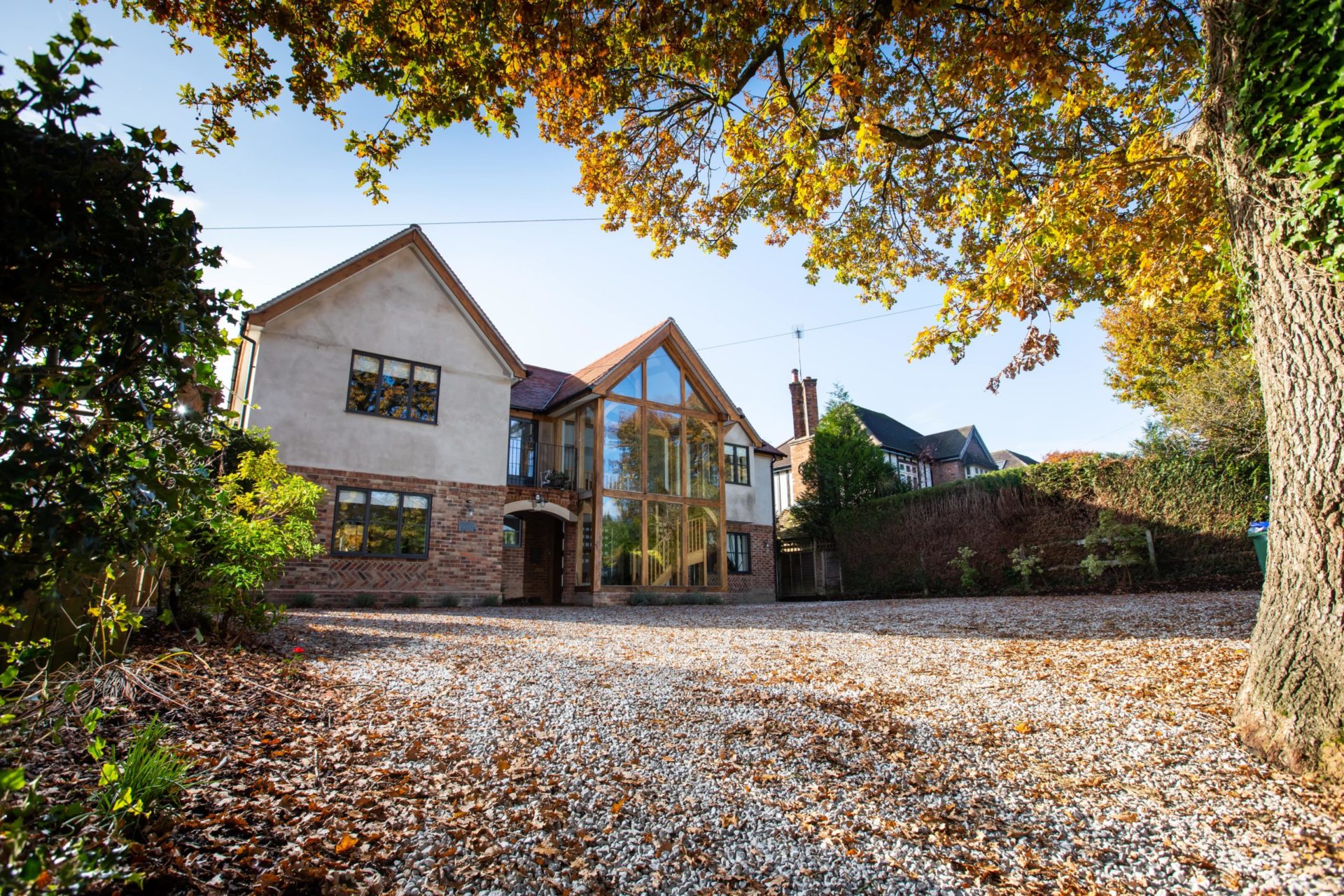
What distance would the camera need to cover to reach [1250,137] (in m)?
3.55

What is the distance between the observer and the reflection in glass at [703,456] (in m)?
17.3

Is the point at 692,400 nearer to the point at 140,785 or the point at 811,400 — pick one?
the point at 811,400

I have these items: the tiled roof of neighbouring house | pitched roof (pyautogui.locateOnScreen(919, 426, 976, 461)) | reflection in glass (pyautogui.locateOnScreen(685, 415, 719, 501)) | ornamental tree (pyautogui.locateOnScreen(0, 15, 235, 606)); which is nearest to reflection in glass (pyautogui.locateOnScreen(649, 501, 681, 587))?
reflection in glass (pyautogui.locateOnScreen(685, 415, 719, 501))

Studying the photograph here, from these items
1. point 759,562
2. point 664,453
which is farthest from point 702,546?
point 759,562

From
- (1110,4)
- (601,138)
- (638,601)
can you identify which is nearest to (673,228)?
(601,138)

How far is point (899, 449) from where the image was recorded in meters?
32.6

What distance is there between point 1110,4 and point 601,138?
516 centimetres

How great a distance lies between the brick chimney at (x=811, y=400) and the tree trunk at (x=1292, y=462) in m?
23.2

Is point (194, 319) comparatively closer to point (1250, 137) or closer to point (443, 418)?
point (1250, 137)

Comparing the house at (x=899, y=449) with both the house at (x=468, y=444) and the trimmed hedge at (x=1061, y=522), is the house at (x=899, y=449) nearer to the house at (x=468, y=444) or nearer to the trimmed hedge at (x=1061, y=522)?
the trimmed hedge at (x=1061, y=522)

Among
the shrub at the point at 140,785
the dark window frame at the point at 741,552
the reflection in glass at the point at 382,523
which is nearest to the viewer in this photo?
the shrub at the point at 140,785

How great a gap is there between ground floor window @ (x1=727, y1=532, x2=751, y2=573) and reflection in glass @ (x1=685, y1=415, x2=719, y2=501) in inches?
113

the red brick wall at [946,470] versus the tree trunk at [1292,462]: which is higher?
the red brick wall at [946,470]

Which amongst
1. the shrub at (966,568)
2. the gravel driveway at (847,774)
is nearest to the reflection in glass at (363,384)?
the gravel driveway at (847,774)
